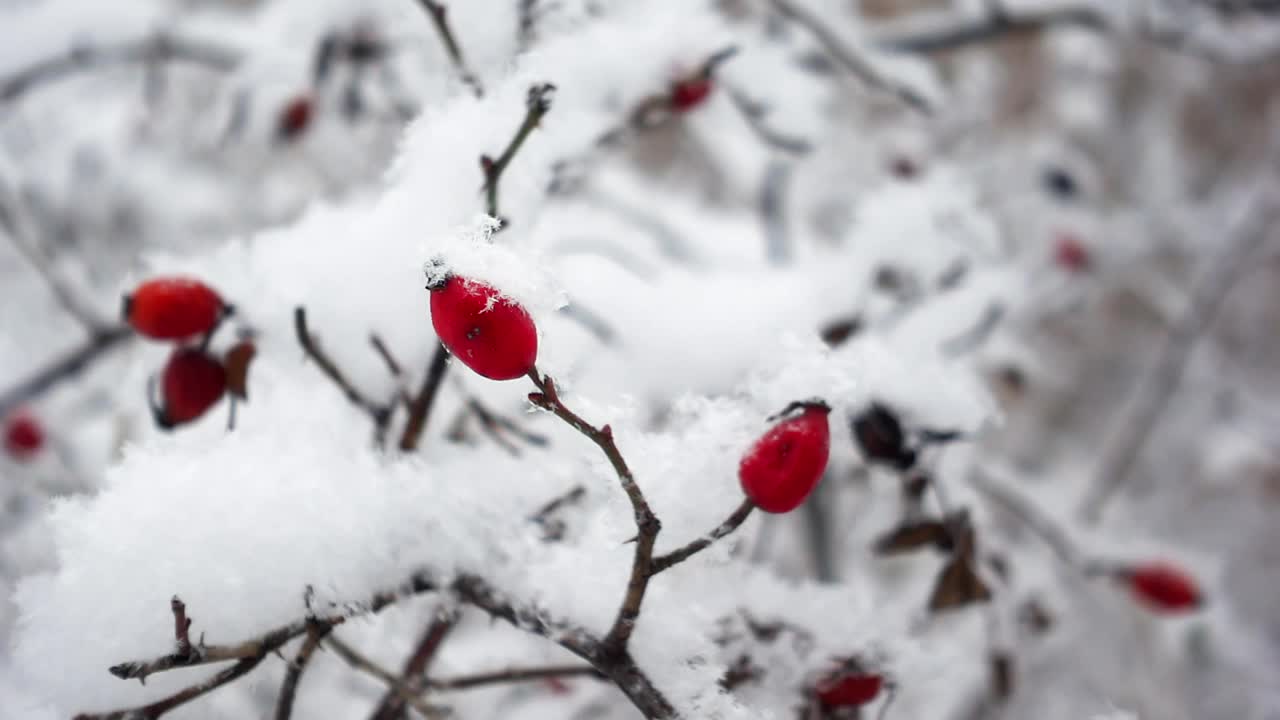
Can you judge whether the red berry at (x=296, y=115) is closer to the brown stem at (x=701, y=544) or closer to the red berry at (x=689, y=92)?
the red berry at (x=689, y=92)

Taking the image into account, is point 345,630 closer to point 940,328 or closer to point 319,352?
point 319,352

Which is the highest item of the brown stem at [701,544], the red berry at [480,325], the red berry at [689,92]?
the red berry at [689,92]

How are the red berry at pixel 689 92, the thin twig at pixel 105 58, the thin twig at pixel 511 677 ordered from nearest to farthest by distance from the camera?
the thin twig at pixel 511 677
the red berry at pixel 689 92
the thin twig at pixel 105 58

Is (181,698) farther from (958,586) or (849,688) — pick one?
(958,586)

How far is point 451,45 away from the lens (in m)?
0.75

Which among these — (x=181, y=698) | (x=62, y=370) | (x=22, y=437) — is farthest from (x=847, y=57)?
(x=22, y=437)

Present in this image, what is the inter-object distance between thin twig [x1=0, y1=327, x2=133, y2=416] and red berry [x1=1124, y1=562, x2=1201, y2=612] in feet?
6.02

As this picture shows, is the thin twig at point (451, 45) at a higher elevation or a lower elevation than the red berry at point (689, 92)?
lower

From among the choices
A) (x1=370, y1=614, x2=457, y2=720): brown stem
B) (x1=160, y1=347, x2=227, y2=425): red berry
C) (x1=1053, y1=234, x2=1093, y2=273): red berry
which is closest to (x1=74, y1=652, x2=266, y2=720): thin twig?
(x1=370, y1=614, x2=457, y2=720): brown stem

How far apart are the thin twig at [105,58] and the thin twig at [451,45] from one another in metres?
1.04

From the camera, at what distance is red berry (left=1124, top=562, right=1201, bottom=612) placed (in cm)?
142

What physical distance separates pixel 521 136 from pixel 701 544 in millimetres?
372

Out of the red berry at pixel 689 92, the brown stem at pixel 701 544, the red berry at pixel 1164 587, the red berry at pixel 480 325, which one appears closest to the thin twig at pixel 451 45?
the red berry at pixel 689 92

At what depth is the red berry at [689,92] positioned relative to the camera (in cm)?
93
